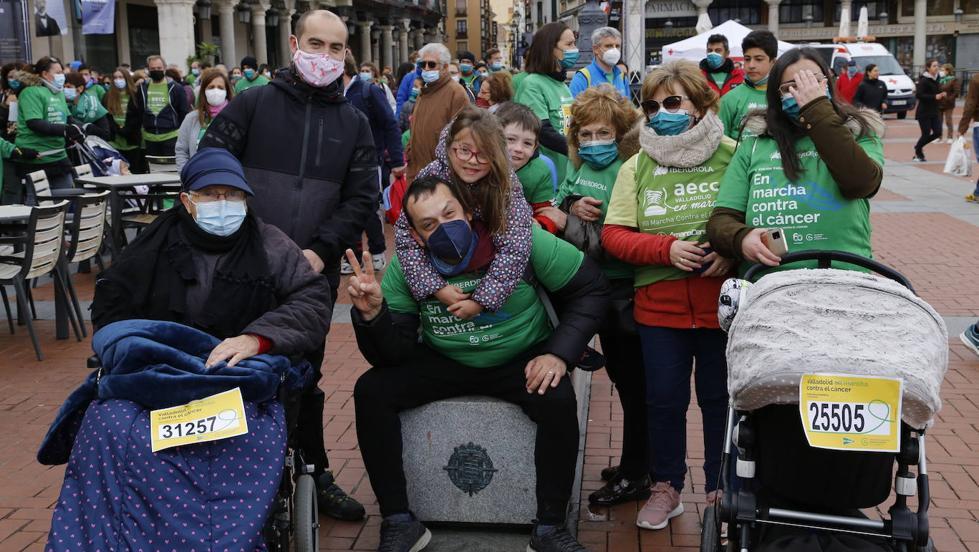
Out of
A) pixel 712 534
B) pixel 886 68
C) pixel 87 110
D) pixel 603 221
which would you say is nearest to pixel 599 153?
pixel 603 221

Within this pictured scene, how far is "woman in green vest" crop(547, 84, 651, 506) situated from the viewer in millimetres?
4340

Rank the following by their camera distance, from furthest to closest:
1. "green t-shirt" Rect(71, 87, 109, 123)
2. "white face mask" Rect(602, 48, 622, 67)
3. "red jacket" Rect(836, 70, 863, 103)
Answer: "red jacket" Rect(836, 70, 863, 103) < "green t-shirt" Rect(71, 87, 109, 123) < "white face mask" Rect(602, 48, 622, 67)

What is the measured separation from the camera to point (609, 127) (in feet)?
14.2

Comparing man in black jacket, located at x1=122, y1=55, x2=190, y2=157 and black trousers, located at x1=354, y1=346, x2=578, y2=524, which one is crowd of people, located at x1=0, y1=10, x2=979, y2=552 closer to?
black trousers, located at x1=354, y1=346, x2=578, y2=524

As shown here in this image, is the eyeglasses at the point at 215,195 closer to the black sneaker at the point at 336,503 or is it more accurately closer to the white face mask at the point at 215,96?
the black sneaker at the point at 336,503

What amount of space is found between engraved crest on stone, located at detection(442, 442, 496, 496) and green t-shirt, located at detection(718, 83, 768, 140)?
13.1 feet

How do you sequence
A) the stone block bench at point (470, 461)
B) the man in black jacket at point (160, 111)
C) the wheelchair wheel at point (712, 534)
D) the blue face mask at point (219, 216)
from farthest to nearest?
the man in black jacket at point (160, 111), the stone block bench at point (470, 461), the blue face mask at point (219, 216), the wheelchair wheel at point (712, 534)

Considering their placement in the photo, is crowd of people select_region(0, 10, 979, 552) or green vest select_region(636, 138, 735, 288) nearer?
crowd of people select_region(0, 10, 979, 552)

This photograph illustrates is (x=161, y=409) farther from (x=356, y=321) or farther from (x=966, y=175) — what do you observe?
(x=966, y=175)

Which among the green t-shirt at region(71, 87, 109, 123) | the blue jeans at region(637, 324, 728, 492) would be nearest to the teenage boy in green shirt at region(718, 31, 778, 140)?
the blue jeans at region(637, 324, 728, 492)

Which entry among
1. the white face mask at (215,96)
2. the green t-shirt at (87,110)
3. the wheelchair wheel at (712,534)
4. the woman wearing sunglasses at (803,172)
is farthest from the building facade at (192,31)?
the wheelchair wheel at (712,534)

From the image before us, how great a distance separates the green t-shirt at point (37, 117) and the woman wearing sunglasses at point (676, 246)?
28.8 feet

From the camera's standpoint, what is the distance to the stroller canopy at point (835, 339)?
2805 millimetres

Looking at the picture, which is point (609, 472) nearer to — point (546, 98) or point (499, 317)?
point (499, 317)
